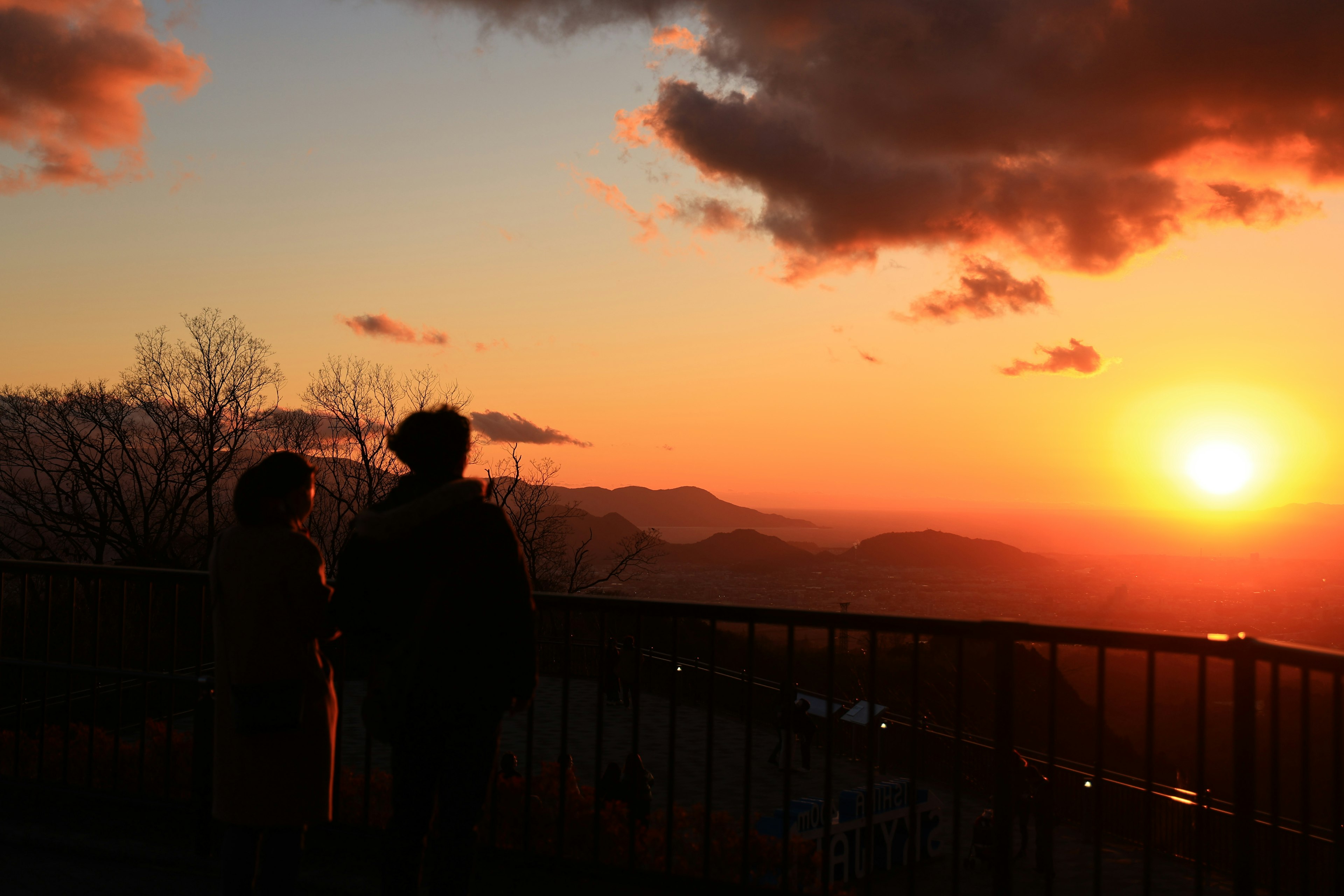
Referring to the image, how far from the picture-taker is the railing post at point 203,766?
14.1 feet

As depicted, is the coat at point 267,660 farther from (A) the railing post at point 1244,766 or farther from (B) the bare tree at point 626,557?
(B) the bare tree at point 626,557

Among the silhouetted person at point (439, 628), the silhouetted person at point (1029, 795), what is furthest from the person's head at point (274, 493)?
the silhouetted person at point (1029, 795)

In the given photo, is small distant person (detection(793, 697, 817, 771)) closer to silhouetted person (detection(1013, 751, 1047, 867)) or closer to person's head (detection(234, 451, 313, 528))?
silhouetted person (detection(1013, 751, 1047, 867))

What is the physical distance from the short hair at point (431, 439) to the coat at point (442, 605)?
13 cm

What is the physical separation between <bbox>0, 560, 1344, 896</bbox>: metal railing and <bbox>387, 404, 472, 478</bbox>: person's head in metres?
0.97

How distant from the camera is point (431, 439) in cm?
320

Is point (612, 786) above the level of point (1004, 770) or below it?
below

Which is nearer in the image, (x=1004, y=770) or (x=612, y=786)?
(x=1004, y=770)

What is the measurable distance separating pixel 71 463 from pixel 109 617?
13.3 m

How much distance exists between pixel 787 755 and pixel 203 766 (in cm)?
258

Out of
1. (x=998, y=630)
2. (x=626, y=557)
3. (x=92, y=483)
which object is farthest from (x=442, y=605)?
(x=626, y=557)

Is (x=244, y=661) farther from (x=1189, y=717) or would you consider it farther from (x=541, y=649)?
(x=1189, y=717)

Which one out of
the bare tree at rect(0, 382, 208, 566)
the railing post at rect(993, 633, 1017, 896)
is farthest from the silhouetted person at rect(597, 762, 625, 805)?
the bare tree at rect(0, 382, 208, 566)

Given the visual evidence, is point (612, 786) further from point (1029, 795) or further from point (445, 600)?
point (1029, 795)
